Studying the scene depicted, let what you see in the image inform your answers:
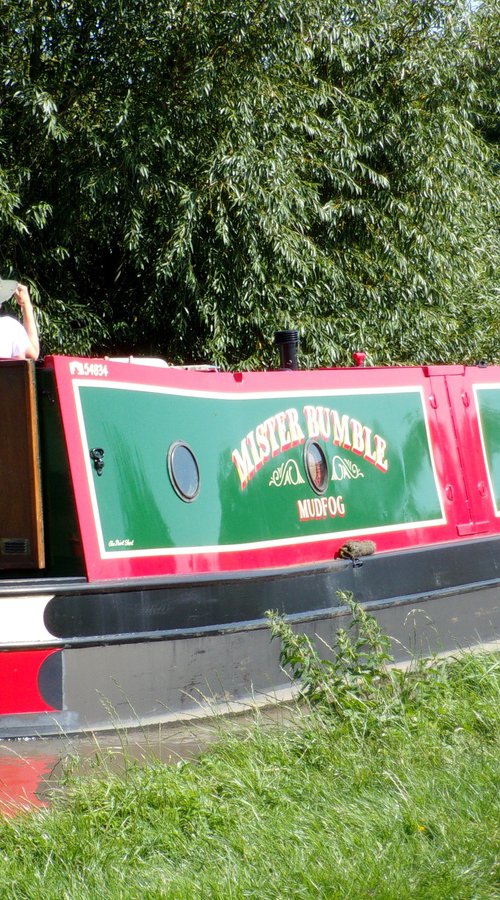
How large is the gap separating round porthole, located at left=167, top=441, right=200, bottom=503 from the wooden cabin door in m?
0.80

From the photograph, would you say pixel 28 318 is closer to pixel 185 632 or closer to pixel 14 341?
pixel 14 341

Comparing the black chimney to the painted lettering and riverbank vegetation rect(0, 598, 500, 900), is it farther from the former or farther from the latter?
riverbank vegetation rect(0, 598, 500, 900)

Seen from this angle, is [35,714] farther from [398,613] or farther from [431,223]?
[431,223]

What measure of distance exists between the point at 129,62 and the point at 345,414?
5.69 meters

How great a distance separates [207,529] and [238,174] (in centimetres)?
550

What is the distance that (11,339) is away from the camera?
5.52m

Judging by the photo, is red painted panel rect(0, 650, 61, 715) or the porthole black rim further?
the porthole black rim

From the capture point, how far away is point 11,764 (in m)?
4.32

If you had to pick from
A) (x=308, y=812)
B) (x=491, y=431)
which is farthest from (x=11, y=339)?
(x=491, y=431)

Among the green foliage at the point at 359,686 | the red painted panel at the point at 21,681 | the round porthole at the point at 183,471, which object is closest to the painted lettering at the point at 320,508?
the round porthole at the point at 183,471

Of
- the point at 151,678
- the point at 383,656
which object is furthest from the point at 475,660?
the point at 151,678

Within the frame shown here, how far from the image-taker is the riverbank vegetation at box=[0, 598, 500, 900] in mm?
3072

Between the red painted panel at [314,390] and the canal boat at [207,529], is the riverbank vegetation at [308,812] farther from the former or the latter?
the red painted panel at [314,390]

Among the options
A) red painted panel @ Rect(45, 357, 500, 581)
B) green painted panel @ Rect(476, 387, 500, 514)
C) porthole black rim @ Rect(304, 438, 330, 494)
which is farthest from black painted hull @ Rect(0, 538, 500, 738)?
green painted panel @ Rect(476, 387, 500, 514)
